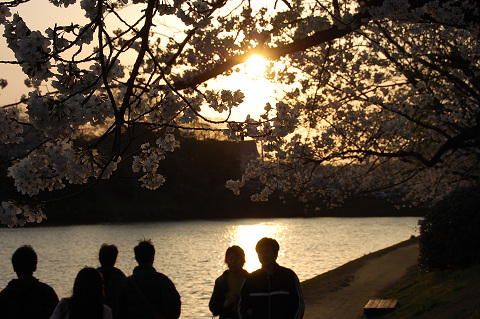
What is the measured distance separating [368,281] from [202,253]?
19.8 meters

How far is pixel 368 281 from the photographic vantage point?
17703 millimetres

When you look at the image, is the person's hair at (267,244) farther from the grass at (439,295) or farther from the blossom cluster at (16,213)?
the grass at (439,295)

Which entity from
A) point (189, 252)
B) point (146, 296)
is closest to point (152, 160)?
point (146, 296)

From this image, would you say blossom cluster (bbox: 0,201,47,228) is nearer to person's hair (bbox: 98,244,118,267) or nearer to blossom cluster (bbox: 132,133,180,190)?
blossom cluster (bbox: 132,133,180,190)

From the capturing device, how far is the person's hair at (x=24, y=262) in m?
5.48

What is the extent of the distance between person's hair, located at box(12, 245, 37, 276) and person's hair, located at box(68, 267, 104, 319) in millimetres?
1196

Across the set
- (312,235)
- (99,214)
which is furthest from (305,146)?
(99,214)

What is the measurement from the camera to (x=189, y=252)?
1442 inches

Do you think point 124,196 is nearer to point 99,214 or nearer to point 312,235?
point 99,214

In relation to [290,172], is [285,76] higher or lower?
higher

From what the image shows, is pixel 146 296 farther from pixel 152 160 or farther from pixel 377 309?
pixel 377 309

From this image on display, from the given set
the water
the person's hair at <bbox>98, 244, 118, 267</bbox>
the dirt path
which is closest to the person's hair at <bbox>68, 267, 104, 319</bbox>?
the person's hair at <bbox>98, 244, 118, 267</bbox>

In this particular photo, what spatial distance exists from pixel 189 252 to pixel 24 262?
31.5 metres

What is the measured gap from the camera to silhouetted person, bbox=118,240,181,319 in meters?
5.78
